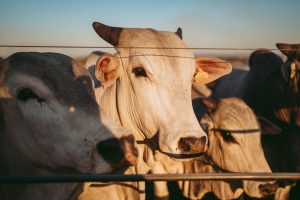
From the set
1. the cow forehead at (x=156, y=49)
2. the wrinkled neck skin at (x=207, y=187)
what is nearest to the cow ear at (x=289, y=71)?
the wrinkled neck skin at (x=207, y=187)

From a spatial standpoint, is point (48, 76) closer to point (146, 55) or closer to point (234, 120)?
point (146, 55)

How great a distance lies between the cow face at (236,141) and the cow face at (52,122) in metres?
1.91

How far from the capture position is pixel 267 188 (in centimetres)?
383

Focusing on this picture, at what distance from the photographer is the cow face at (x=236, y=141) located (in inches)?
154

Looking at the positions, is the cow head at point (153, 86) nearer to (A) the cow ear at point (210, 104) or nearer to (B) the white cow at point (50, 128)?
(B) the white cow at point (50, 128)

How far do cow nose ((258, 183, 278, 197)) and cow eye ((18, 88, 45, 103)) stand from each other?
2.38 metres

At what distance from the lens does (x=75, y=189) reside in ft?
9.16

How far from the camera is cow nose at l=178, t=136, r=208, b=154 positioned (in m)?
2.81

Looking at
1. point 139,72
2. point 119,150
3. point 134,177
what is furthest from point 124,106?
point 134,177

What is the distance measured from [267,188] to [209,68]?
1.28 m

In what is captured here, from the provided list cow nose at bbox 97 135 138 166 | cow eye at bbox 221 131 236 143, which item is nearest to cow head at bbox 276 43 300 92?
cow eye at bbox 221 131 236 143

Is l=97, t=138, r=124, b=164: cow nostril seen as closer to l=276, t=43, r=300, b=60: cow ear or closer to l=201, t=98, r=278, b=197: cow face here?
l=201, t=98, r=278, b=197: cow face

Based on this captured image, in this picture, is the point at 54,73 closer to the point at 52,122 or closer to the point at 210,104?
the point at 52,122

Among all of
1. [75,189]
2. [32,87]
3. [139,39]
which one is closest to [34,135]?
[32,87]
